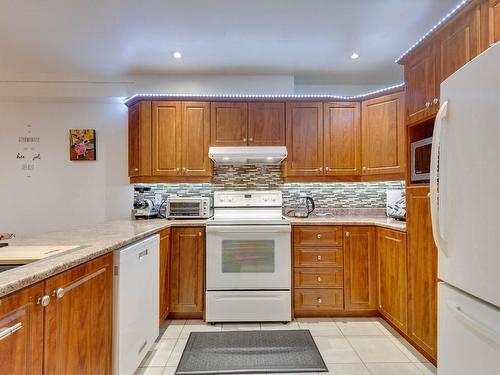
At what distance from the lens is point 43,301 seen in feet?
3.13

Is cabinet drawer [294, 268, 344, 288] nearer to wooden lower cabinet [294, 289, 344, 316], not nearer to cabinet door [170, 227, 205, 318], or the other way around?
wooden lower cabinet [294, 289, 344, 316]

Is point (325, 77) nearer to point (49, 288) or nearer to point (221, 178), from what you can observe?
point (221, 178)

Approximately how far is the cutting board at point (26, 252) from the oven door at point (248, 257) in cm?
132

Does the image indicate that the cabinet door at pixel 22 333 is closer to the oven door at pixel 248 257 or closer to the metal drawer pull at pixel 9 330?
the metal drawer pull at pixel 9 330

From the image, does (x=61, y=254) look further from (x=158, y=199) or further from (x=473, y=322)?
(x=158, y=199)

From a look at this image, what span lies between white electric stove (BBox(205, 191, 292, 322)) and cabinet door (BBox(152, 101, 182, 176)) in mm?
808

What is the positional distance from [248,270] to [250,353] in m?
0.67

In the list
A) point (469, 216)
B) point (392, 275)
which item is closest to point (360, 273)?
point (392, 275)

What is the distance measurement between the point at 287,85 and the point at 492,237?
2.56 metres

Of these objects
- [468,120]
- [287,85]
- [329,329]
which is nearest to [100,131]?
[287,85]

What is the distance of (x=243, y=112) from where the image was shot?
9.76 feet

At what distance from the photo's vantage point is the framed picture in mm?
3250

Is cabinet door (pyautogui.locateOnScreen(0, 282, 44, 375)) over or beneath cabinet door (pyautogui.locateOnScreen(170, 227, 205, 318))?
over

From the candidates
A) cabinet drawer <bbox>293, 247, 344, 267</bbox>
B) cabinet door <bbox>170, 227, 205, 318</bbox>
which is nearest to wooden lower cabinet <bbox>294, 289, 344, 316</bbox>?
cabinet drawer <bbox>293, 247, 344, 267</bbox>
